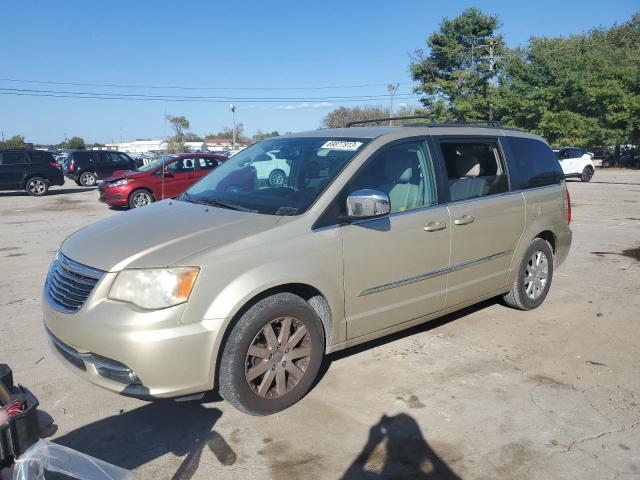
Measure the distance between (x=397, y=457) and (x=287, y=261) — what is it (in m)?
1.31

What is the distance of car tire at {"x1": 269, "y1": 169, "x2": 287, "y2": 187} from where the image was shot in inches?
159

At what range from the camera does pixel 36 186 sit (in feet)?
64.4

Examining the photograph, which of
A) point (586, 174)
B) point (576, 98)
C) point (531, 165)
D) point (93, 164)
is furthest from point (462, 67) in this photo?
point (531, 165)

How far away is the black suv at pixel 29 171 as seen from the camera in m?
19.1

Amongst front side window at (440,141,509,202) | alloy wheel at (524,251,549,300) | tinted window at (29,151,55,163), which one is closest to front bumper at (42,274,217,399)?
front side window at (440,141,509,202)

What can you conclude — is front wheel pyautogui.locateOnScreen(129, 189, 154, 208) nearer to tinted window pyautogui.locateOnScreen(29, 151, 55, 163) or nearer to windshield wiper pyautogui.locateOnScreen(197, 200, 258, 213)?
tinted window pyautogui.locateOnScreen(29, 151, 55, 163)

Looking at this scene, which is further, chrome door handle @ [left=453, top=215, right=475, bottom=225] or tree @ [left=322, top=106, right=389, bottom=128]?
tree @ [left=322, top=106, right=389, bottom=128]

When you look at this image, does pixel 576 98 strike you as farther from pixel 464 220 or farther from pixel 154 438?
pixel 154 438

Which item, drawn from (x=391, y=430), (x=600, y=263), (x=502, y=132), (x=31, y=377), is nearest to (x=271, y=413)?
(x=391, y=430)

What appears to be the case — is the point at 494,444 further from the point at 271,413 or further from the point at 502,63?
the point at 502,63

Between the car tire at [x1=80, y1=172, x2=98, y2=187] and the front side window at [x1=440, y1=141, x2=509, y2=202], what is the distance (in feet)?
70.1

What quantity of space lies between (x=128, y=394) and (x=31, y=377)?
1465 mm

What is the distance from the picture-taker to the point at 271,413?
132 inches

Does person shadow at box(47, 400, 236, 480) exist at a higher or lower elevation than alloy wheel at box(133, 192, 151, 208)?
lower
